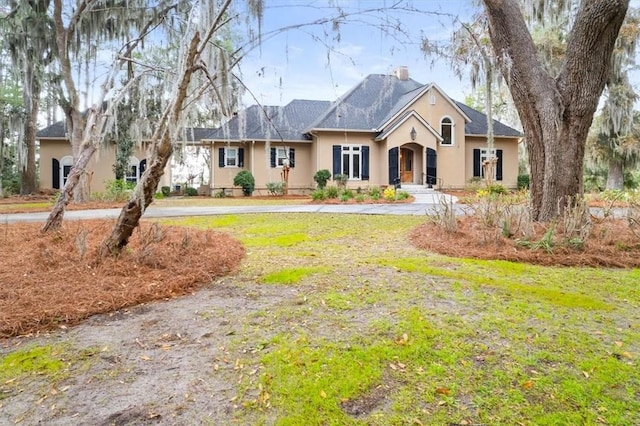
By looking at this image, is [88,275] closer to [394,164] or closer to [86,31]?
[86,31]

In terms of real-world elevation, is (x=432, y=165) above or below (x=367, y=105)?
below

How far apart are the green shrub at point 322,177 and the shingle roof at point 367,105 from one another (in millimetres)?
2156

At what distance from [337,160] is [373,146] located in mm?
2069

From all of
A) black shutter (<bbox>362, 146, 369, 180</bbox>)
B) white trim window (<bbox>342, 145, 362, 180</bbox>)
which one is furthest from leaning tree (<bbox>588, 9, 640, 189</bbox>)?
white trim window (<bbox>342, 145, 362, 180</bbox>)

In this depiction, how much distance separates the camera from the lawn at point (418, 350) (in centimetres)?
206

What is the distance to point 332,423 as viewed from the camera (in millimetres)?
1962

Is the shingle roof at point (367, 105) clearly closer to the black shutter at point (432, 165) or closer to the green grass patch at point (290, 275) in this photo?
the black shutter at point (432, 165)

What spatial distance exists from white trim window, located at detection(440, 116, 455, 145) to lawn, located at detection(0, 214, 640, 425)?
17.5m

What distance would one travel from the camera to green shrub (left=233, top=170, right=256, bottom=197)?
20234 mm

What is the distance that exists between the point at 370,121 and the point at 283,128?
4509 millimetres

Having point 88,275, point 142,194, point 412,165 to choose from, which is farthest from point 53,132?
point 88,275

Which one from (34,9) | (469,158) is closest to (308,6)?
(34,9)

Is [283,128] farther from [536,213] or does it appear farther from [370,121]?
[536,213]

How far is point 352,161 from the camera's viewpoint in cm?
2072
